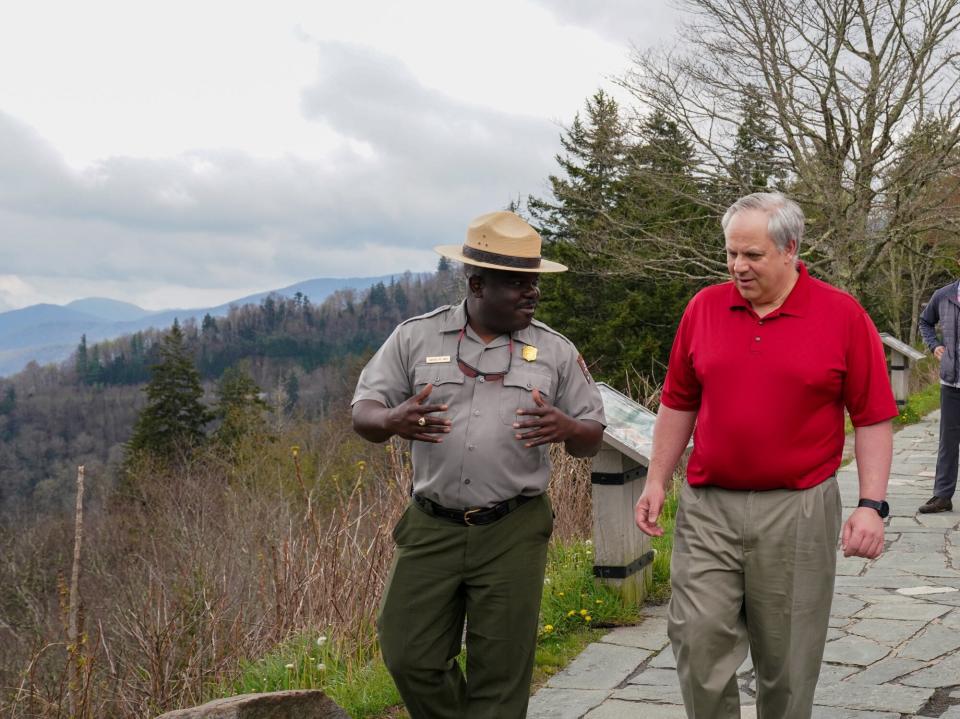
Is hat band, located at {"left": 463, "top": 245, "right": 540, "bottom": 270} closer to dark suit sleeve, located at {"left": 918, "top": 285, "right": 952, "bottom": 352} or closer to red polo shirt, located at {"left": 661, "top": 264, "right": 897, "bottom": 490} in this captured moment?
red polo shirt, located at {"left": 661, "top": 264, "right": 897, "bottom": 490}

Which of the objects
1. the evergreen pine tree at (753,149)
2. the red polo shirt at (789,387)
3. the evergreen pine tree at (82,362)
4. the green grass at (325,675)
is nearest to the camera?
the red polo shirt at (789,387)

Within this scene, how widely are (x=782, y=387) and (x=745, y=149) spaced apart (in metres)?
16.1

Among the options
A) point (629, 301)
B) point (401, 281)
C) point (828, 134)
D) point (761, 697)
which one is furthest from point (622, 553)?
point (401, 281)

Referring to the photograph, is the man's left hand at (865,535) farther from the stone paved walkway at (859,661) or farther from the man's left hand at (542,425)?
the stone paved walkway at (859,661)

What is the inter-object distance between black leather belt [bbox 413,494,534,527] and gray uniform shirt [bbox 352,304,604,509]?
0.02 meters

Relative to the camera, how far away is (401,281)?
15212 cm

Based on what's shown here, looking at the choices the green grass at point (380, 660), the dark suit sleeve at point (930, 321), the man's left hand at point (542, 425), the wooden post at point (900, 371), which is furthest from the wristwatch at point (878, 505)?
the wooden post at point (900, 371)

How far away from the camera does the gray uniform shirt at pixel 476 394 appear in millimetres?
3229

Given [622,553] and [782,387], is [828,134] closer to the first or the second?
[622,553]

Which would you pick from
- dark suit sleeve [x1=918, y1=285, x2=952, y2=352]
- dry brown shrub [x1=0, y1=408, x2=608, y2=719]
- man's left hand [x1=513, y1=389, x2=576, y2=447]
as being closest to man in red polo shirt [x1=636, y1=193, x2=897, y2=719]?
man's left hand [x1=513, y1=389, x2=576, y2=447]

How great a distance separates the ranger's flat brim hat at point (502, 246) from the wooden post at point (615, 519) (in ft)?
7.46

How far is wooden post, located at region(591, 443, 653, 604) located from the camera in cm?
548

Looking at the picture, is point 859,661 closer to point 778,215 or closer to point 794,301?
point 794,301

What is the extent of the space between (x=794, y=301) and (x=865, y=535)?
67cm
